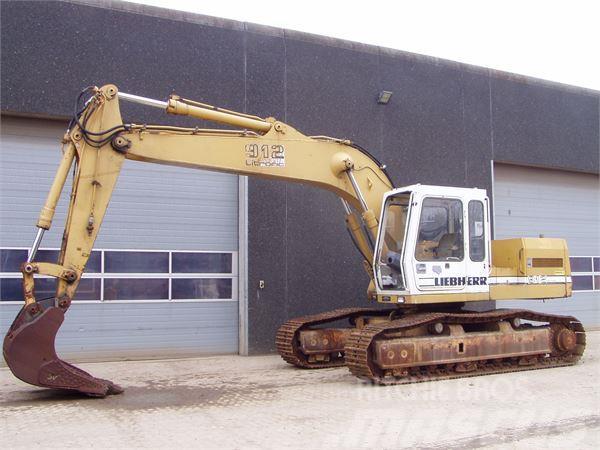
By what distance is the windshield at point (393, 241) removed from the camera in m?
9.63

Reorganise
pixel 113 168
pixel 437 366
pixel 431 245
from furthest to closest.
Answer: pixel 431 245 → pixel 437 366 → pixel 113 168

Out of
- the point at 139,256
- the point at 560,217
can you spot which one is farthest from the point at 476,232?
the point at 560,217

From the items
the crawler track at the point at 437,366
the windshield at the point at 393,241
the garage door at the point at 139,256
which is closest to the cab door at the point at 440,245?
the windshield at the point at 393,241

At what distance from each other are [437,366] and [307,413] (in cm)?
316

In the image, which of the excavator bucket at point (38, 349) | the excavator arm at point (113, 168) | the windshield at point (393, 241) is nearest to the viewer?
the excavator bucket at point (38, 349)

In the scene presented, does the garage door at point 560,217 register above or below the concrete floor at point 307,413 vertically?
above

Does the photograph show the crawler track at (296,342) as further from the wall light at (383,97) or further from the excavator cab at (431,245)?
the wall light at (383,97)

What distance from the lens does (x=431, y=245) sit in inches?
383

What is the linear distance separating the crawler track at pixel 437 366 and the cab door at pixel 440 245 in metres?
0.51

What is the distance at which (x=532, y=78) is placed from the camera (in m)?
16.5

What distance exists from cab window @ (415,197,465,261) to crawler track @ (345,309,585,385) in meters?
0.93

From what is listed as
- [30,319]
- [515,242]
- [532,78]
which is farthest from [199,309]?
[532,78]

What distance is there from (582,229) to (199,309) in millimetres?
11257

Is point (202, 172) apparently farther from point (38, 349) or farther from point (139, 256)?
point (38, 349)
